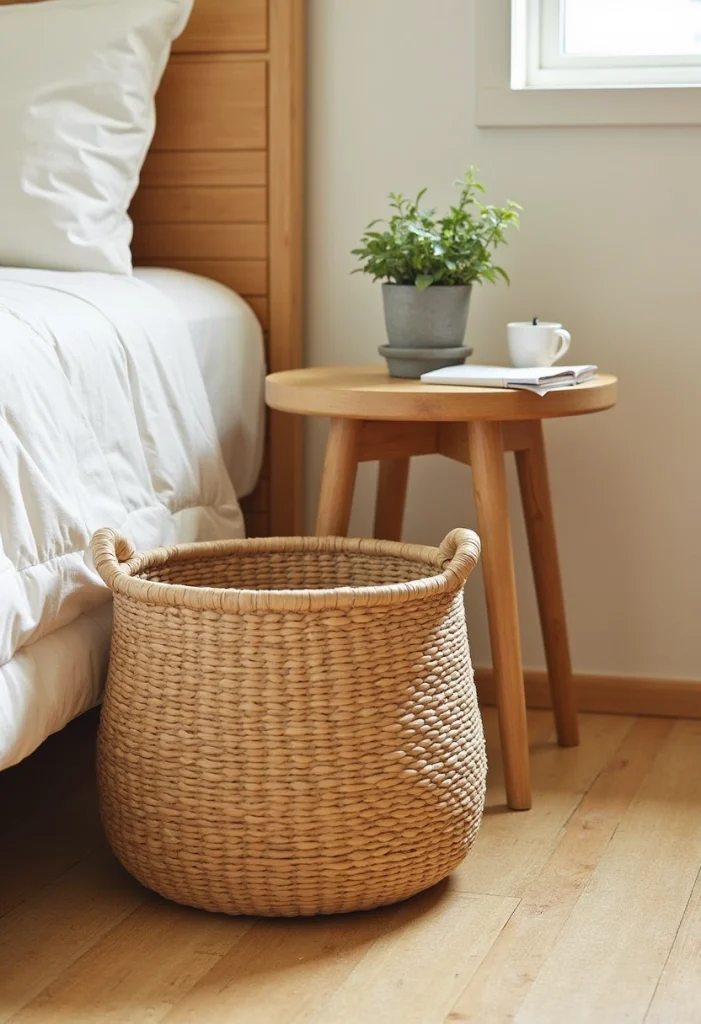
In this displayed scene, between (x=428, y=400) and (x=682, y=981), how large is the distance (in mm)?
725

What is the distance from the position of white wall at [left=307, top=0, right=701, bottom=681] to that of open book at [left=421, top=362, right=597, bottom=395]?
12.0 inches

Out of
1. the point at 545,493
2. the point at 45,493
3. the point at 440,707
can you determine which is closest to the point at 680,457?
the point at 545,493

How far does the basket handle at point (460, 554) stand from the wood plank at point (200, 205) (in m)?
0.82

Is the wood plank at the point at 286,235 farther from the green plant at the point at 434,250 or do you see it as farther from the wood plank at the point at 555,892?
the wood plank at the point at 555,892

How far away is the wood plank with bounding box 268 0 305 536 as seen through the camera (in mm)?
2047

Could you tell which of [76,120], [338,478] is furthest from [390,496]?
[76,120]

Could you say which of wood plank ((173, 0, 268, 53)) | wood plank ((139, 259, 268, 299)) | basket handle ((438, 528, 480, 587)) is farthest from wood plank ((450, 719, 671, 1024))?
wood plank ((173, 0, 268, 53))

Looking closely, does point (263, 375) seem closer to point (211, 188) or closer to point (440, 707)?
point (211, 188)

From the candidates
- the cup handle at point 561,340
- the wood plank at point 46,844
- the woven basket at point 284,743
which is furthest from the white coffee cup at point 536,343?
the wood plank at point 46,844

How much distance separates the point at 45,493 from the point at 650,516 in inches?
41.9

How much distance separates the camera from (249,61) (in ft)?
6.77

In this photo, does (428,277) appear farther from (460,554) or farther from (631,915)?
(631,915)

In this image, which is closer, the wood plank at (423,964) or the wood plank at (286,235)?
the wood plank at (423,964)

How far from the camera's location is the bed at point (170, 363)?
4.44 feet
